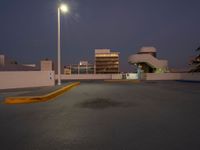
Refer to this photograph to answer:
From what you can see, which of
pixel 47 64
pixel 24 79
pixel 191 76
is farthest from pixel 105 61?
pixel 24 79

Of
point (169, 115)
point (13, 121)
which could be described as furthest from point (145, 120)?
point (13, 121)

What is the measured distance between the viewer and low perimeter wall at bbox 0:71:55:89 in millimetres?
14188

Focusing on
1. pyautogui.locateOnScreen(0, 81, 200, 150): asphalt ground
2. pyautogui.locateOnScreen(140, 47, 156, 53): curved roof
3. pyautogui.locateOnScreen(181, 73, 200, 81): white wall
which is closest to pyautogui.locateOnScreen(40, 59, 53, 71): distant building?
pyautogui.locateOnScreen(140, 47, 156, 53): curved roof

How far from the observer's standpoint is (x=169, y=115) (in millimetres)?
5145

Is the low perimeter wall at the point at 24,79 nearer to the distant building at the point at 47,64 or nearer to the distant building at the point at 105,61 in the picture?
the distant building at the point at 105,61

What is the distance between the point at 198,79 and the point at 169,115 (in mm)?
25425

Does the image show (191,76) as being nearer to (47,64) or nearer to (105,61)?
(105,61)

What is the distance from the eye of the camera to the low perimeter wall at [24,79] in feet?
46.5

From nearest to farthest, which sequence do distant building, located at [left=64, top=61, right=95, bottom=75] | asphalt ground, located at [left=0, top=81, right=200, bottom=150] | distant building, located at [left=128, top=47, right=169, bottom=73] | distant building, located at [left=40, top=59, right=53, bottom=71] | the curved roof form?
asphalt ground, located at [left=0, top=81, right=200, bottom=150], distant building, located at [left=128, top=47, right=169, bottom=73], the curved roof, distant building, located at [left=40, top=59, right=53, bottom=71], distant building, located at [left=64, top=61, right=95, bottom=75]

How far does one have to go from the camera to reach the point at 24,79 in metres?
15.4

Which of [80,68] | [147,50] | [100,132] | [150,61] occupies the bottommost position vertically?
[100,132]

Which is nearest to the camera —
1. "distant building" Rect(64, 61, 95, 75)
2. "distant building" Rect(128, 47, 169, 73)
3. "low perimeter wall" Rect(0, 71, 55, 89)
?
"low perimeter wall" Rect(0, 71, 55, 89)

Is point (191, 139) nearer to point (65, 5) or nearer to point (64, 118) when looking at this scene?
point (64, 118)

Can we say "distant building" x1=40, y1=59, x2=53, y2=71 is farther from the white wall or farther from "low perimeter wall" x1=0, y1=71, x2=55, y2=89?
"low perimeter wall" x1=0, y1=71, x2=55, y2=89
